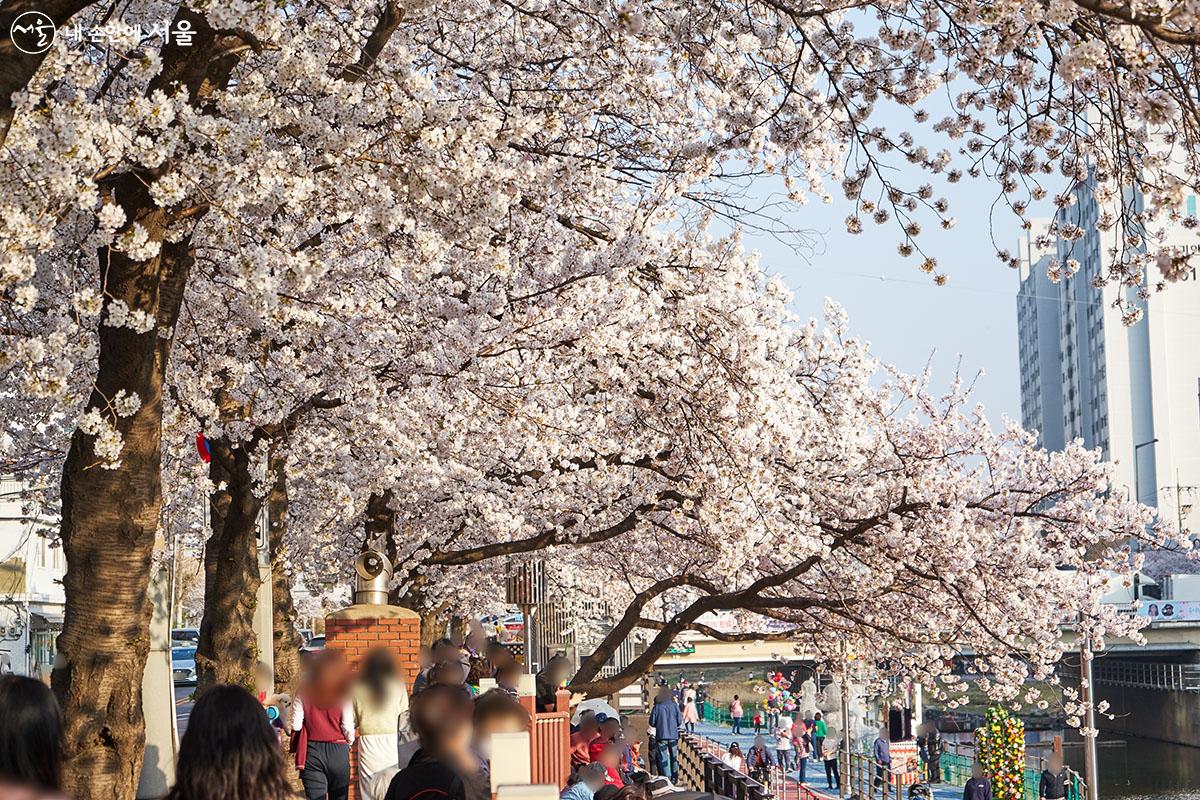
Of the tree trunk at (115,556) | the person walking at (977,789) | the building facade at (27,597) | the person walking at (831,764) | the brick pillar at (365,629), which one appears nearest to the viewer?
the tree trunk at (115,556)

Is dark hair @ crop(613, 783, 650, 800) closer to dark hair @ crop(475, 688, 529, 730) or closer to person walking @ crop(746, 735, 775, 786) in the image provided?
dark hair @ crop(475, 688, 529, 730)

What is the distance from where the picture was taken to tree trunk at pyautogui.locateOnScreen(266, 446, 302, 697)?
42.6 ft

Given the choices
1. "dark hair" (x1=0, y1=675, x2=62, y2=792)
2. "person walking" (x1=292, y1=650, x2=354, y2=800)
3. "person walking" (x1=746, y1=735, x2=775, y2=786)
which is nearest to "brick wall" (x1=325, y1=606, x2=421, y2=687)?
"person walking" (x1=292, y1=650, x2=354, y2=800)

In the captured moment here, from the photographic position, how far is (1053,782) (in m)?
25.0

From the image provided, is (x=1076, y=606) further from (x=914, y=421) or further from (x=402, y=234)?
(x=402, y=234)

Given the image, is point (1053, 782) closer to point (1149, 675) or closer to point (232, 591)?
point (232, 591)

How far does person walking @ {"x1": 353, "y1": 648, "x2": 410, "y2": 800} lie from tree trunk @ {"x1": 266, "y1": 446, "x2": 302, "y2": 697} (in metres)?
3.87

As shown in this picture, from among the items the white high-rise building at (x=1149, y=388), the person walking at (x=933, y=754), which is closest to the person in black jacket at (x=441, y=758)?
the person walking at (x=933, y=754)

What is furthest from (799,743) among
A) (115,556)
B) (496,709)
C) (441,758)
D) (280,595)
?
(441,758)

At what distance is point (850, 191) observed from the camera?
6.70 m

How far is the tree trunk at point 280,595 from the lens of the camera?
511 inches

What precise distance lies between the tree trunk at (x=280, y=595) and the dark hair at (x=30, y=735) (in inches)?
315

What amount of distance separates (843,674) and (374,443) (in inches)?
350

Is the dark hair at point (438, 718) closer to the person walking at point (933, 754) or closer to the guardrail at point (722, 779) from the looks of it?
the guardrail at point (722, 779)
